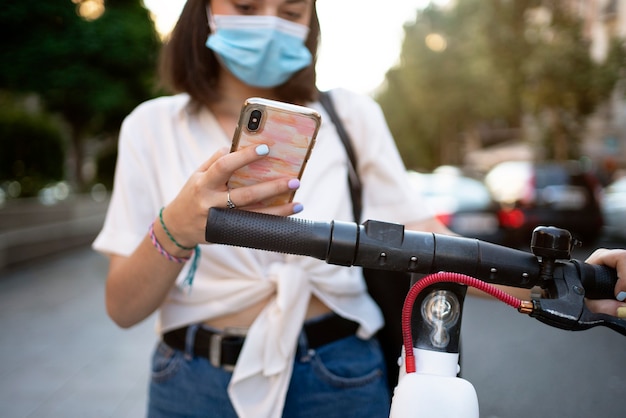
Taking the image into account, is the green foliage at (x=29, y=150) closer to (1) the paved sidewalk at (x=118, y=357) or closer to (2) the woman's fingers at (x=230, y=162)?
(1) the paved sidewalk at (x=118, y=357)

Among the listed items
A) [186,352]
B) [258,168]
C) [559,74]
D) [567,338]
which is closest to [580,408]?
[567,338]

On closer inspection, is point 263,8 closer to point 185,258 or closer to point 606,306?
point 185,258

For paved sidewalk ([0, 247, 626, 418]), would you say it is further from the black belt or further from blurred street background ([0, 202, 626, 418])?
the black belt

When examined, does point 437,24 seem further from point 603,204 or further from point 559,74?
point 603,204

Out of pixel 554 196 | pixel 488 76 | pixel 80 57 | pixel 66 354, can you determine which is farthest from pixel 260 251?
pixel 488 76

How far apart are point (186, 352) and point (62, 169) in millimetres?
13823

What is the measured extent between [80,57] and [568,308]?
41.8 ft

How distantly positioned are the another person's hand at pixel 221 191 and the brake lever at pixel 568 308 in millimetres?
409

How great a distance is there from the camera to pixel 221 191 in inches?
41.1

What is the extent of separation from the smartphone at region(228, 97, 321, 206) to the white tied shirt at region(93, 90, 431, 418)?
1.47 ft

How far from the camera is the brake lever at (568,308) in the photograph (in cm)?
97

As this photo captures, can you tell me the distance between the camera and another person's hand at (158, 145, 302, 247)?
1.00 m

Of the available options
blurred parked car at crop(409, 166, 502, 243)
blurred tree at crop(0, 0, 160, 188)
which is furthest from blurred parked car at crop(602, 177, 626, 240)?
blurred tree at crop(0, 0, 160, 188)

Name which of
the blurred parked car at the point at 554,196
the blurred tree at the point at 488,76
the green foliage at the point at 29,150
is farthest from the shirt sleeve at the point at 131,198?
the green foliage at the point at 29,150
